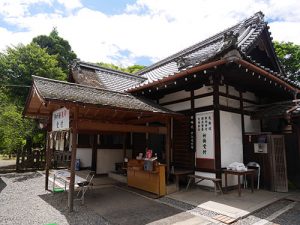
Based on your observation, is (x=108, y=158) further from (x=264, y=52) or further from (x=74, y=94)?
(x=264, y=52)

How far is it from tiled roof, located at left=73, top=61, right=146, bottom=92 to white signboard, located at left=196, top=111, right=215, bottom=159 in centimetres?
558

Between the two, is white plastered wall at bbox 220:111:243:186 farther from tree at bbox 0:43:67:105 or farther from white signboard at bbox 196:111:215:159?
tree at bbox 0:43:67:105

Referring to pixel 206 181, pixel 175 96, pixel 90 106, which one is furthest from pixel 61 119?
pixel 206 181

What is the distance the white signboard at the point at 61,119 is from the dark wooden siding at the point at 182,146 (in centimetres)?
438

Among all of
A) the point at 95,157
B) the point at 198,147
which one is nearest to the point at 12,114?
the point at 95,157

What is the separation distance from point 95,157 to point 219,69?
737 centimetres

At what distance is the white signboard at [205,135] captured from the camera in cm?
788

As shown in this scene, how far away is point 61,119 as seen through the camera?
695 centimetres

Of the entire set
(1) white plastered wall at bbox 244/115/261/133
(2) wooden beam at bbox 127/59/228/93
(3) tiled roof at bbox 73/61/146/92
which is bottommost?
(1) white plastered wall at bbox 244/115/261/133

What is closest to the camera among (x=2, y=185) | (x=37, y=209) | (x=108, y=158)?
(x=37, y=209)

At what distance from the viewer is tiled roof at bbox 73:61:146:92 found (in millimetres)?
12883

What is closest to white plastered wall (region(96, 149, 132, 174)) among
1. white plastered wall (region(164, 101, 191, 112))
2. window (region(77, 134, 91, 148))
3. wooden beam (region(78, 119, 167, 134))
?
window (region(77, 134, 91, 148))

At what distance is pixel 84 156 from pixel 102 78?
4813mm

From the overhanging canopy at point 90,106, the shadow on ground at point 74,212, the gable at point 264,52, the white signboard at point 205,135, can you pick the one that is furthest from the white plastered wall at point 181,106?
the shadow on ground at point 74,212
